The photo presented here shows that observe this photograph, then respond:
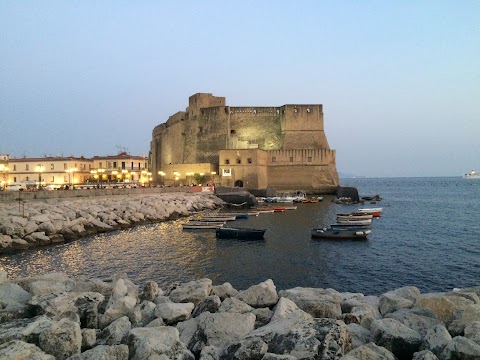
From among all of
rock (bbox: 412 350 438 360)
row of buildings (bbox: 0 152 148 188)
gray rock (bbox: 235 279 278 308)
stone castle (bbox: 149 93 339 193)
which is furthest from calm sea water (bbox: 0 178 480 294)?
row of buildings (bbox: 0 152 148 188)

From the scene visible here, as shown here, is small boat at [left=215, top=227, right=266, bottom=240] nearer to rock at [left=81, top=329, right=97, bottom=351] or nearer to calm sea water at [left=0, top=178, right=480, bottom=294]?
calm sea water at [left=0, top=178, right=480, bottom=294]

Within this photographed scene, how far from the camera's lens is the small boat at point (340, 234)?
17.8 m

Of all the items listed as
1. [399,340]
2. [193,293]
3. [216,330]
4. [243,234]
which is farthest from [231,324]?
[243,234]

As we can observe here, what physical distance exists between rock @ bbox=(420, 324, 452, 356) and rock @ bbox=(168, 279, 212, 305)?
3.04m

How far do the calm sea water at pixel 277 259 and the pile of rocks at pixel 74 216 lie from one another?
3.18 ft

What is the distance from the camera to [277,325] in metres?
4.00

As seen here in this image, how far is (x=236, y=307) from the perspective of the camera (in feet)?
16.4

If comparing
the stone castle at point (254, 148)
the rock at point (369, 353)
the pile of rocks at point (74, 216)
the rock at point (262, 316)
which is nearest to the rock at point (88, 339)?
the rock at point (262, 316)

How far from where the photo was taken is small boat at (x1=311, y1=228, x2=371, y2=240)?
58.4 feet

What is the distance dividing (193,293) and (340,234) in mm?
13308

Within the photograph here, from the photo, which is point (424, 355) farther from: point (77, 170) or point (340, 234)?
point (77, 170)

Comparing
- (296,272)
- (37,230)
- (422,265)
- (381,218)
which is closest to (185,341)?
(296,272)

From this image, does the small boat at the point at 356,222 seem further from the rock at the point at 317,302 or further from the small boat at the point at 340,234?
the rock at the point at 317,302

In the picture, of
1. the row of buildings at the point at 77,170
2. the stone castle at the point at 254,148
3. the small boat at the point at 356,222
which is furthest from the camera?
the row of buildings at the point at 77,170
